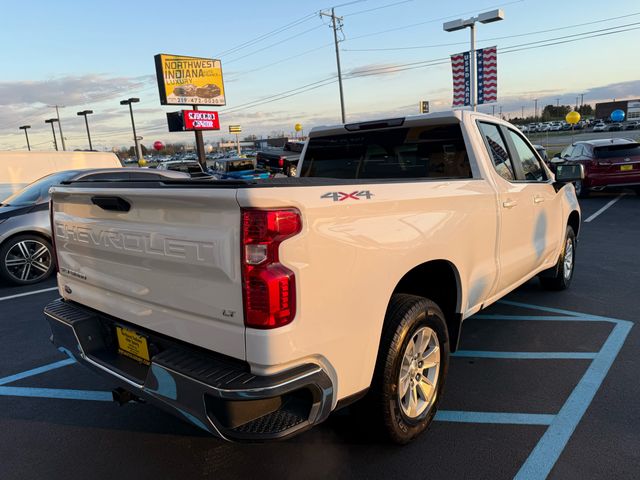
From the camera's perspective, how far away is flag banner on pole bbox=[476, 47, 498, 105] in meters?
18.1

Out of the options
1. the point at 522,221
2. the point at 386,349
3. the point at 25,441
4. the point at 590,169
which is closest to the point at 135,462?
the point at 25,441

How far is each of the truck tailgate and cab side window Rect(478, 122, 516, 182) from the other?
249cm

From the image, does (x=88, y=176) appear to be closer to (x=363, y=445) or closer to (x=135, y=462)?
(x=135, y=462)

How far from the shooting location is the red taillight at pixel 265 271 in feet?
6.25

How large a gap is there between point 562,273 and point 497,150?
89.6 inches

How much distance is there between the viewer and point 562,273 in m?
5.33

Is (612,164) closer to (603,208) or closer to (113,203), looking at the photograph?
(603,208)

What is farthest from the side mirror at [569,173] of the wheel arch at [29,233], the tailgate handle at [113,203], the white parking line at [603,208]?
the wheel arch at [29,233]

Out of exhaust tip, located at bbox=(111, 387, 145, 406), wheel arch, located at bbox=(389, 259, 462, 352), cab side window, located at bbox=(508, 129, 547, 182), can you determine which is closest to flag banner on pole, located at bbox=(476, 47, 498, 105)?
cab side window, located at bbox=(508, 129, 547, 182)

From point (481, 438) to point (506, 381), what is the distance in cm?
80

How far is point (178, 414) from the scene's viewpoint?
214 centimetres

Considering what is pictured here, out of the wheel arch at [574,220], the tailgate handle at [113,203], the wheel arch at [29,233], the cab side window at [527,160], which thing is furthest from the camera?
the wheel arch at [29,233]

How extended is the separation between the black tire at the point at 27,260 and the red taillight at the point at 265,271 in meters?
6.35

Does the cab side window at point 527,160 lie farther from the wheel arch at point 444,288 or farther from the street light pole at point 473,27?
the street light pole at point 473,27
